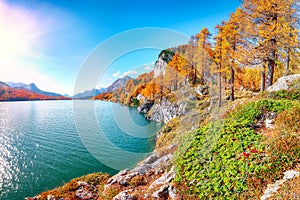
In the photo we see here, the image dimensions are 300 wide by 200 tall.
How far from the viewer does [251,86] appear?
3522 centimetres

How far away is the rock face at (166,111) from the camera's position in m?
36.1

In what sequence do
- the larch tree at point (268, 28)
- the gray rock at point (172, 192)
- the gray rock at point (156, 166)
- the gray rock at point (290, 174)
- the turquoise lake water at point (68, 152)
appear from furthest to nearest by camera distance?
1. the turquoise lake water at point (68, 152)
2. the larch tree at point (268, 28)
3. the gray rock at point (156, 166)
4. the gray rock at point (172, 192)
5. the gray rock at point (290, 174)

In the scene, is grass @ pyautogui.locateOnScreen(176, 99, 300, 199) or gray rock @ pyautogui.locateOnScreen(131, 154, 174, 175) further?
gray rock @ pyautogui.locateOnScreen(131, 154, 174, 175)

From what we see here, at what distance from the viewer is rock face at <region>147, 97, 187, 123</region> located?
36.1 m

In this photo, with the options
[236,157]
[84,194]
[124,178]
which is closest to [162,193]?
[124,178]

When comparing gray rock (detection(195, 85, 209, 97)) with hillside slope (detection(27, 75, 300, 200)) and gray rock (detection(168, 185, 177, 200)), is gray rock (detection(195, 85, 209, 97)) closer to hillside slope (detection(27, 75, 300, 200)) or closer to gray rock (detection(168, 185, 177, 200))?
hillside slope (detection(27, 75, 300, 200))

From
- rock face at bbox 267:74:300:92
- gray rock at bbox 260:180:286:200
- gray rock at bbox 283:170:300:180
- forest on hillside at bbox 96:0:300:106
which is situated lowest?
gray rock at bbox 260:180:286:200

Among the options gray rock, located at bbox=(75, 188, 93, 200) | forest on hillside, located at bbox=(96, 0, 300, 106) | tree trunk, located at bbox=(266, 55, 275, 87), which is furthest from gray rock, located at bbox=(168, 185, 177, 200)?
tree trunk, located at bbox=(266, 55, 275, 87)

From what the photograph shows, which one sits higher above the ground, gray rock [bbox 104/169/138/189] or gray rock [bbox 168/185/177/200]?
gray rock [bbox 168/185/177/200]

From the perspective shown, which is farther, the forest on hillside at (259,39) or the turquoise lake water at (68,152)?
the turquoise lake water at (68,152)

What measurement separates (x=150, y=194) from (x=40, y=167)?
18.0 meters

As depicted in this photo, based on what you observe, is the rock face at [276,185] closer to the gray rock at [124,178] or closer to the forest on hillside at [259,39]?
the gray rock at [124,178]

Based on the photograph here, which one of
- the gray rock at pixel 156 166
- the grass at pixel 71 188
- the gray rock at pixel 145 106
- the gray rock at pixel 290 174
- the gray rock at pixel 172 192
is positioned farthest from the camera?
the gray rock at pixel 145 106

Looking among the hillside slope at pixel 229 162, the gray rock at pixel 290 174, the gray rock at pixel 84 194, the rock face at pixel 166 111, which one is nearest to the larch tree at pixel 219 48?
the hillside slope at pixel 229 162
